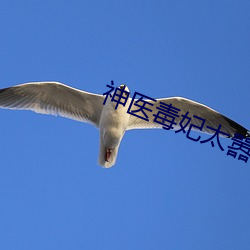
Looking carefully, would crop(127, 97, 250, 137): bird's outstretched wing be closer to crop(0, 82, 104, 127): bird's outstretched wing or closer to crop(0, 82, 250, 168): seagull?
crop(0, 82, 250, 168): seagull

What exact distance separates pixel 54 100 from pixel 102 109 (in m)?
0.80

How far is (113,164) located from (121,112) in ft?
3.10

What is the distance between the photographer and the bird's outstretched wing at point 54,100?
9.86 meters

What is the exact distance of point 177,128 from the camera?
1038 centimetres

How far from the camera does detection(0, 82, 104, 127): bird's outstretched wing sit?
9.86 metres

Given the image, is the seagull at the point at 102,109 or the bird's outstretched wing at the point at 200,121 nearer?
the seagull at the point at 102,109

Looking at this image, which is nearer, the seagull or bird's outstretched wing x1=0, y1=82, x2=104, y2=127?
the seagull

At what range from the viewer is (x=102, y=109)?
9.94m
